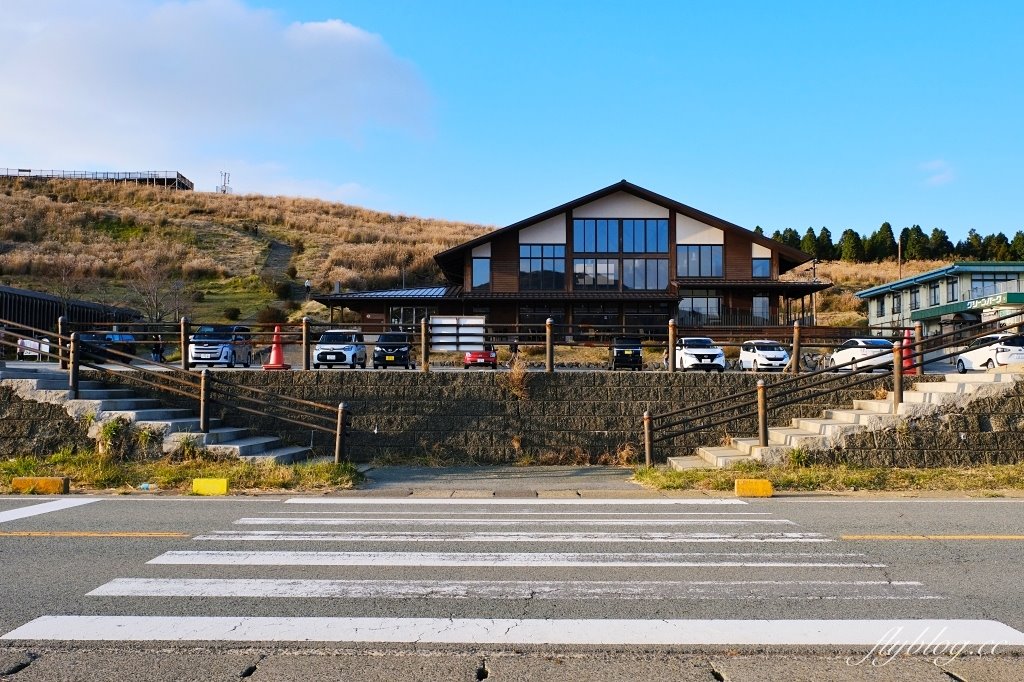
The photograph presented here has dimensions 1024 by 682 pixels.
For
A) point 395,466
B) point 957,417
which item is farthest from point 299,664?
point 957,417

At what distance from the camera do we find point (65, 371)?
16.1 m

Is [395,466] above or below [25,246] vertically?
below

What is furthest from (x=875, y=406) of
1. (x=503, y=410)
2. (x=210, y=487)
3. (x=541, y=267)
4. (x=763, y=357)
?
(x=541, y=267)

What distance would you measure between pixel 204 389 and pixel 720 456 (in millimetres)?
10076

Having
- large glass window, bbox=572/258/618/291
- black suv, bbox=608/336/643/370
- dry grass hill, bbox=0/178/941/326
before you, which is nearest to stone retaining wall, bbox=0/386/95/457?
black suv, bbox=608/336/643/370

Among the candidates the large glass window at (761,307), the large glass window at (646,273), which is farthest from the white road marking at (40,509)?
the large glass window at (761,307)

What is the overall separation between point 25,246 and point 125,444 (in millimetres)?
66415

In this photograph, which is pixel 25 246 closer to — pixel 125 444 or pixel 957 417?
pixel 125 444

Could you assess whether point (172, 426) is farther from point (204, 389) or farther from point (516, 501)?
point (516, 501)

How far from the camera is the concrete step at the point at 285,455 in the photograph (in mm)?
13445

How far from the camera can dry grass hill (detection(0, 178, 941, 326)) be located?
2247 inches

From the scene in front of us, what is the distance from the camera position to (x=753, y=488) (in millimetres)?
11547

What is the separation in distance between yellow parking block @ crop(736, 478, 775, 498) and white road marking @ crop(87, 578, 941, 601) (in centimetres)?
538

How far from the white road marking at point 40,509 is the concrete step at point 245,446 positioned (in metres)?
2.91
